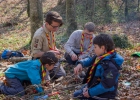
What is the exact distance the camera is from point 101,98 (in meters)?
3.90

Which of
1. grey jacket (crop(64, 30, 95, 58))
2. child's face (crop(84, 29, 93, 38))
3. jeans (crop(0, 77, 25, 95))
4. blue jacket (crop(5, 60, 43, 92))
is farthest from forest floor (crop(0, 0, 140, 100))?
child's face (crop(84, 29, 93, 38))

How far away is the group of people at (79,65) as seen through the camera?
370cm

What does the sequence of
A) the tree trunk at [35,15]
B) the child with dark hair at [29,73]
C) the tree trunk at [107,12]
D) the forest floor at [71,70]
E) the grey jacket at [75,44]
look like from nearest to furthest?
the child with dark hair at [29,73] → the forest floor at [71,70] → the grey jacket at [75,44] → the tree trunk at [35,15] → the tree trunk at [107,12]

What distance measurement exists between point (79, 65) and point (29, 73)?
102 centimetres

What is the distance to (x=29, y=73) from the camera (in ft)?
14.7

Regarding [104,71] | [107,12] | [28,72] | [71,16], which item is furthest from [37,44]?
[107,12]

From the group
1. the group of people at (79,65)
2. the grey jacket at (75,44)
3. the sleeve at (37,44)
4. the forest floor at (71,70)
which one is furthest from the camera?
the grey jacket at (75,44)

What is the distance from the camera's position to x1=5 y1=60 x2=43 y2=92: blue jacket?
446 centimetres

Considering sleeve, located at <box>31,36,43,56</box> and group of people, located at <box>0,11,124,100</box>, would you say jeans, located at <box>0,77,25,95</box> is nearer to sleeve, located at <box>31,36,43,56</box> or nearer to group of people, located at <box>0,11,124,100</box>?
group of people, located at <box>0,11,124,100</box>

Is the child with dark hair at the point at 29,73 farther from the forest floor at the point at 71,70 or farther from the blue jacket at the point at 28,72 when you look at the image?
the forest floor at the point at 71,70

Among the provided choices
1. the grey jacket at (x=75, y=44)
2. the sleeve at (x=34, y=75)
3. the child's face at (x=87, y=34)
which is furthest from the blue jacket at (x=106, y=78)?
the grey jacket at (x=75, y=44)

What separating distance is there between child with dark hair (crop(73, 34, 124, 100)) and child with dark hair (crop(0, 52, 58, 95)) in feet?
3.01

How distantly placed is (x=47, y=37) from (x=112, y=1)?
53.8 ft

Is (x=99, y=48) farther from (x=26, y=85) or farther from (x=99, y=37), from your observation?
(x=26, y=85)
